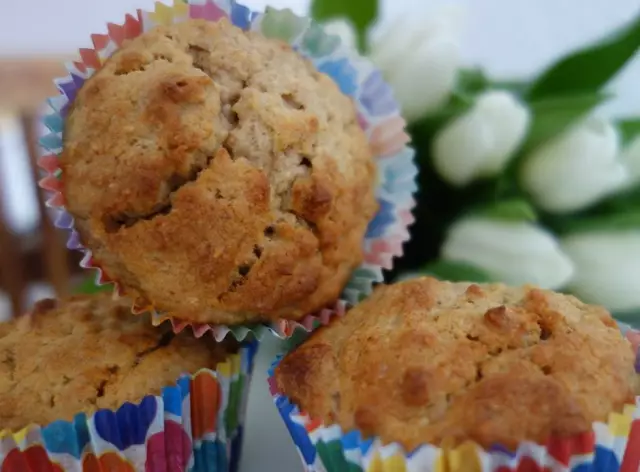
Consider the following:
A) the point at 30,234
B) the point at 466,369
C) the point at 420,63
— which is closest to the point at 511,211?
the point at 420,63

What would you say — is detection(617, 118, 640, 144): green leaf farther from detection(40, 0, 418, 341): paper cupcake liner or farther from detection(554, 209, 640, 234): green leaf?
detection(40, 0, 418, 341): paper cupcake liner

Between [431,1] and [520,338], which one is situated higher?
[431,1]

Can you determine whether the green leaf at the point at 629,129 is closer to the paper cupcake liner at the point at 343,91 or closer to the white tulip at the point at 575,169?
the white tulip at the point at 575,169

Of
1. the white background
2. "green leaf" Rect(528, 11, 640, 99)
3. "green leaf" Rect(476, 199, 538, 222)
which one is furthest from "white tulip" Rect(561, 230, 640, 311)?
the white background

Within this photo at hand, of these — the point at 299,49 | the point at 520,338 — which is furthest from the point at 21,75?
the point at 520,338

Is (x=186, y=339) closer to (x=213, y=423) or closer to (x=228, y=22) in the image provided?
(x=213, y=423)

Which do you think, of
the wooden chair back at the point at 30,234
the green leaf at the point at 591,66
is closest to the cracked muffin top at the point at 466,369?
the green leaf at the point at 591,66
